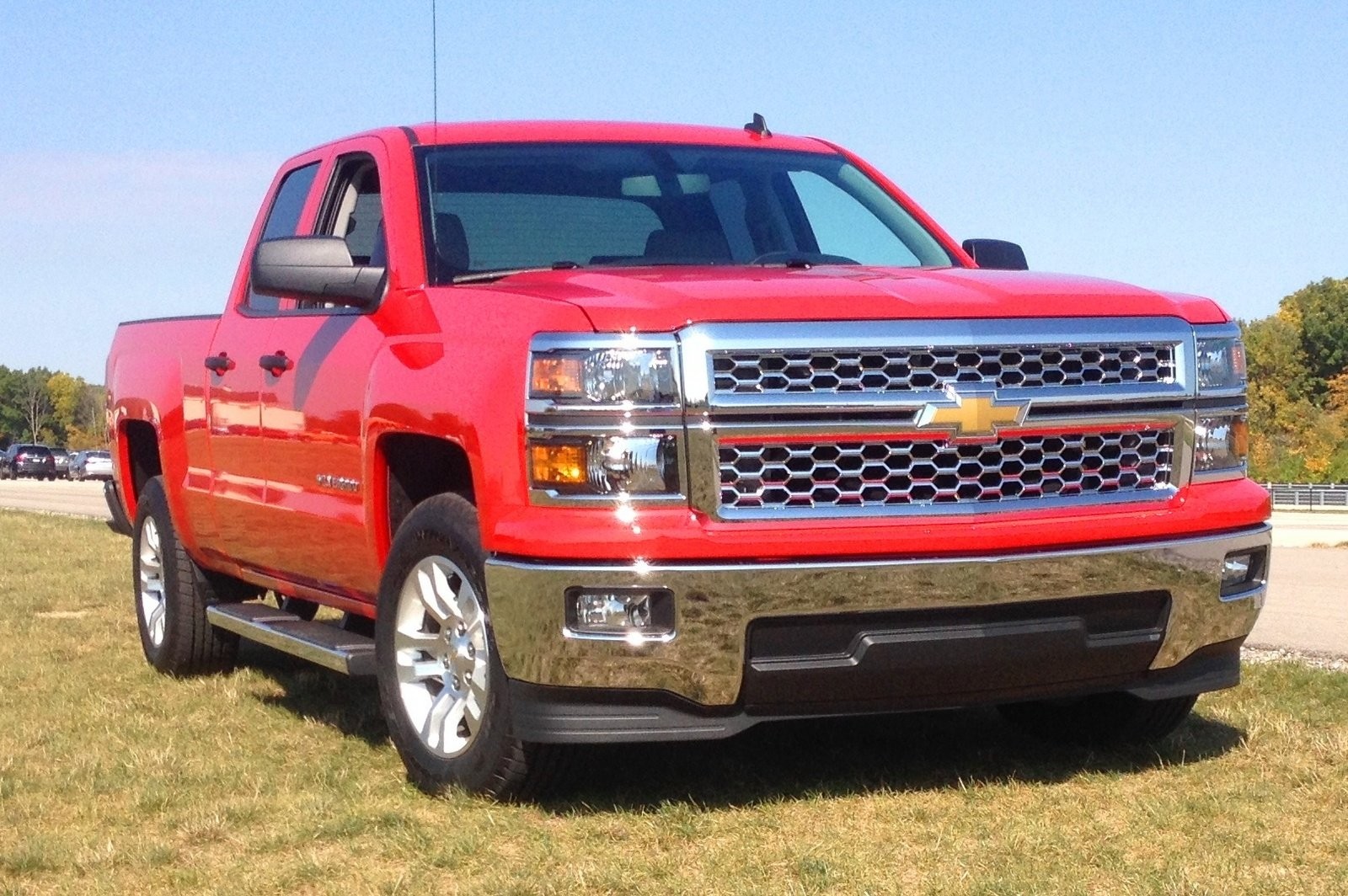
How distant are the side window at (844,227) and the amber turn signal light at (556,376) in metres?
1.90

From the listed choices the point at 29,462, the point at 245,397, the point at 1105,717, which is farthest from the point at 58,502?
the point at 29,462

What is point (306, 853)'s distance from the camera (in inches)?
186

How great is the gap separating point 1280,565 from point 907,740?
10.1 meters

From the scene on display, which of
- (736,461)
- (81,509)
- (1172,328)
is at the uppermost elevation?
(1172,328)

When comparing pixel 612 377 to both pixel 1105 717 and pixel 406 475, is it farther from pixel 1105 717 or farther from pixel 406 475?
pixel 1105 717

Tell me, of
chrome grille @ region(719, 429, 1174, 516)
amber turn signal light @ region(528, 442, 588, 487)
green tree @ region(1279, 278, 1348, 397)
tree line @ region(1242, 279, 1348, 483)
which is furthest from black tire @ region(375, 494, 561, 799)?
green tree @ region(1279, 278, 1348, 397)

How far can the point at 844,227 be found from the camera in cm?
661

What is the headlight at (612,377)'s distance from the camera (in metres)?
4.65

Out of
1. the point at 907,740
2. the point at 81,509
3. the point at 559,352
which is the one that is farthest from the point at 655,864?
the point at 81,509

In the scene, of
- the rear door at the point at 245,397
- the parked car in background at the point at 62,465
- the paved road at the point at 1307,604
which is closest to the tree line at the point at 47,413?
the parked car in background at the point at 62,465

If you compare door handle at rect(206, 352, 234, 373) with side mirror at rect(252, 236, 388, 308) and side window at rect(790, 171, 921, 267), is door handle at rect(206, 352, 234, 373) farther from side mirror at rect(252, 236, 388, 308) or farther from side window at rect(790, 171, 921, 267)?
side window at rect(790, 171, 921, 267)

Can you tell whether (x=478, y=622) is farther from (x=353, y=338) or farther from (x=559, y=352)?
(x=353, y=338)

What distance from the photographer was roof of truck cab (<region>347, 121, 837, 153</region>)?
20.7 ft

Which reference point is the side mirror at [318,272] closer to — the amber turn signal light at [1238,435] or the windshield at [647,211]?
the windshield at [647,211]
